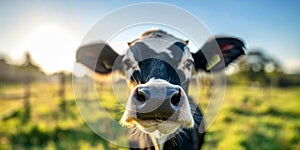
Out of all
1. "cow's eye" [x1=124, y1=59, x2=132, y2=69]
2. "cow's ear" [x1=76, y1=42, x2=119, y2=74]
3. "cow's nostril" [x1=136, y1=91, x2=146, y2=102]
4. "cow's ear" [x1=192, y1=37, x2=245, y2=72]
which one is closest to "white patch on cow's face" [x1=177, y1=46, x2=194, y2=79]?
"cow's ear" [x1=192, y1=37, x2=245, y2=72]

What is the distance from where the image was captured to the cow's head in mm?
2428

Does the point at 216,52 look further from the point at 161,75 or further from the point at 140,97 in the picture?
the point at 140,97

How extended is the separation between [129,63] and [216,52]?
1086 mm

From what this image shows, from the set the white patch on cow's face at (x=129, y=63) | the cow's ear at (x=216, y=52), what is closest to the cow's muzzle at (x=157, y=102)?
the white patch on cow's face at (x=129, y=63)

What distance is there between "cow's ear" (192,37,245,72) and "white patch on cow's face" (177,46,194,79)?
1.32 feet

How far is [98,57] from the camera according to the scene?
3.85 meters

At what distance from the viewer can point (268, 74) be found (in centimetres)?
2486

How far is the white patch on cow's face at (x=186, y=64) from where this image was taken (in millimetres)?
3170

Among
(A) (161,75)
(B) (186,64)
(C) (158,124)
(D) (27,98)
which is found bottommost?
(D) (27,98)

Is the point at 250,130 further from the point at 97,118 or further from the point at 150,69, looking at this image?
the point at 150,69

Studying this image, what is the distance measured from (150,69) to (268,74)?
939 inches

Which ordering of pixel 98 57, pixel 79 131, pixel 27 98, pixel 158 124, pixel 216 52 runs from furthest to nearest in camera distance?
pixel 27 98 < pixel 79 131 < pixel 98 57 < pixel 216 52 < pixel 158 124

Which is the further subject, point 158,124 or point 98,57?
point 98,57

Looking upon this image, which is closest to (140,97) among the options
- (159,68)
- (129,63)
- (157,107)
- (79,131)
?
(157,107)
